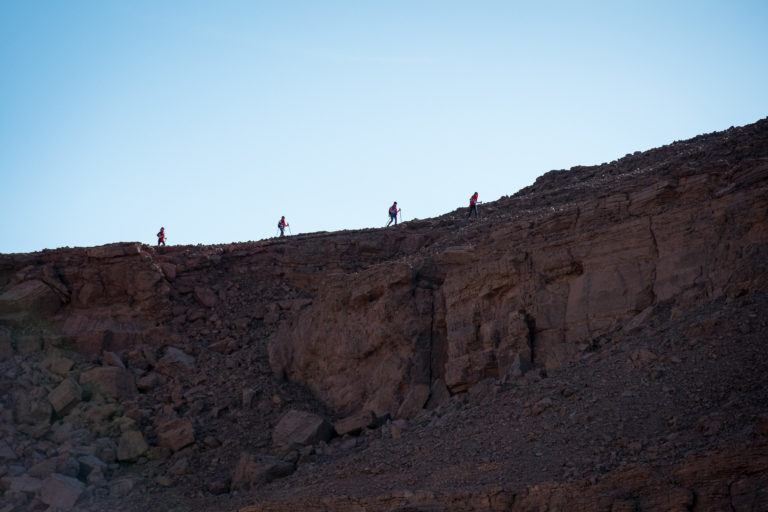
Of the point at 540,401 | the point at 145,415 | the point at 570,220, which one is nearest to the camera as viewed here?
the point at 540,401

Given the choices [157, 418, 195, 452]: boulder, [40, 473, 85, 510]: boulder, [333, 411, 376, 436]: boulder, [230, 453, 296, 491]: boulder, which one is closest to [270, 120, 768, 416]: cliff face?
[333, 411, 376, 436]: boulder

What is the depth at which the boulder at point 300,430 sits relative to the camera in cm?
1930

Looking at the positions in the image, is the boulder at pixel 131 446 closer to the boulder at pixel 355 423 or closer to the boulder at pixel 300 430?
the boulder at pixel 300 430

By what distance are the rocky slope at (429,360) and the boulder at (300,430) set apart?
0.06m

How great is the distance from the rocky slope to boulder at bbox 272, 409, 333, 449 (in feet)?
0.21

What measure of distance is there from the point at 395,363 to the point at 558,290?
4205 mm

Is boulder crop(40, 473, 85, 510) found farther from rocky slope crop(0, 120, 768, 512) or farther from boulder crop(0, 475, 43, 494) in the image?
boulder crop(0, 475, 43, 494)

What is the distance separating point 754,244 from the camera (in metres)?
15.7

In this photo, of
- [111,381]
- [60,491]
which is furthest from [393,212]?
[60,491]

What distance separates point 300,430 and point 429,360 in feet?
10.7

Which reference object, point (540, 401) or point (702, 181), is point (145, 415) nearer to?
point (540, 401)

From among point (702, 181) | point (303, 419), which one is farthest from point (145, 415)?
point (702, 181)

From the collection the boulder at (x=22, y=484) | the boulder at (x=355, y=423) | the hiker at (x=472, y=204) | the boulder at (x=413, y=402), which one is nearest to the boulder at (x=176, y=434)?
the boulder at (x=22, y=484)

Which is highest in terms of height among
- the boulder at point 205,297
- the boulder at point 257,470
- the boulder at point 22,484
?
the boulder at point 205,297
